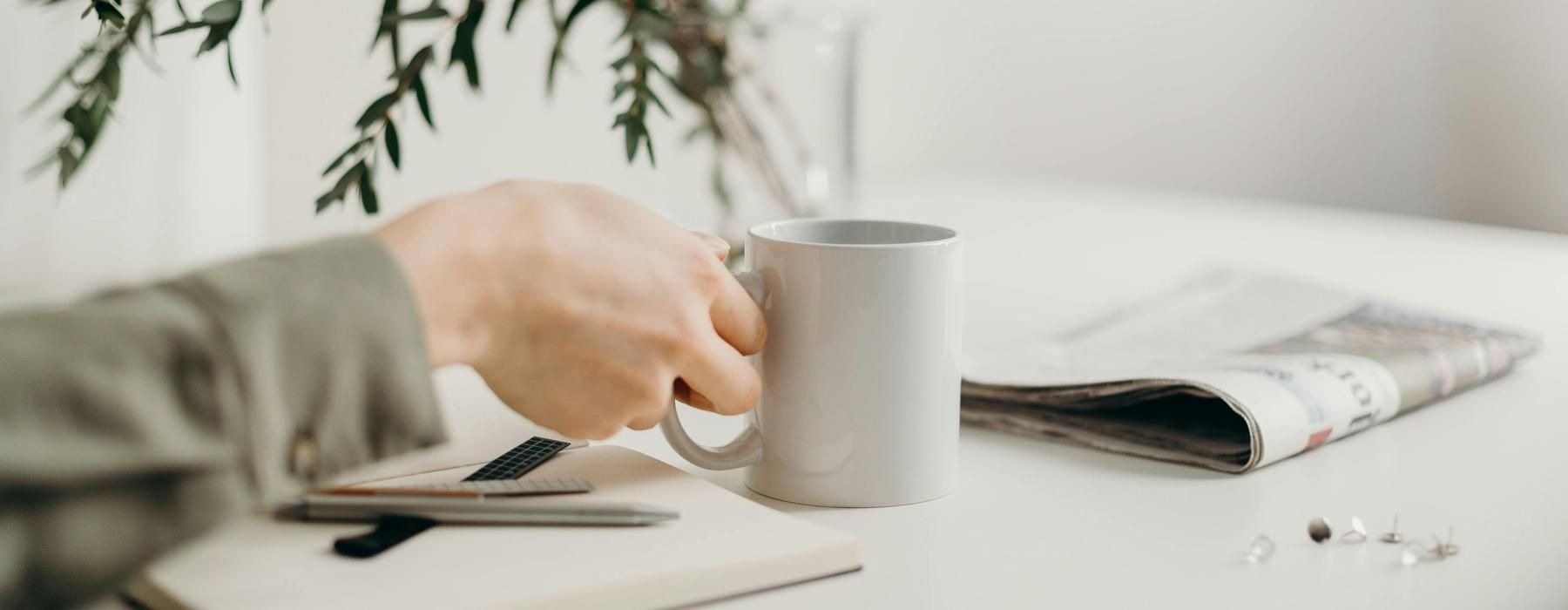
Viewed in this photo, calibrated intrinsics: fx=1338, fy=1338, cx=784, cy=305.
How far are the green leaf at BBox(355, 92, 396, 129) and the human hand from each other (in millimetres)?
118

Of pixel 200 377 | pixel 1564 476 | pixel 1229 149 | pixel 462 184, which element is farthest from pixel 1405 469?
pixel 1229 149

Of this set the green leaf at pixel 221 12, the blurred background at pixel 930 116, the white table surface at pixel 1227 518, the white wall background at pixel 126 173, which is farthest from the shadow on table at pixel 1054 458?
the white wall background at pixel 126 173

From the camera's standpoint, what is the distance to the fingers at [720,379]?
58 centimetres

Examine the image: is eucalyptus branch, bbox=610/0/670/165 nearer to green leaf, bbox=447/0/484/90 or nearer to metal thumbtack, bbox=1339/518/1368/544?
green leaf, bbox=447/0/484/90

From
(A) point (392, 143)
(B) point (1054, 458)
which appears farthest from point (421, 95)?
(B) point (1054, 458)

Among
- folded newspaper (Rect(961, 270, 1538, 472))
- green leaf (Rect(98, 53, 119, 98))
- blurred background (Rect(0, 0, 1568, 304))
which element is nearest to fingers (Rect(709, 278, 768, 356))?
folded newspaper (Rect(961, 270, 1538, 472))

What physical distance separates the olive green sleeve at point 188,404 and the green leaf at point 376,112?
18 centimetres

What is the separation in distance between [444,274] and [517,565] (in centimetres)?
11

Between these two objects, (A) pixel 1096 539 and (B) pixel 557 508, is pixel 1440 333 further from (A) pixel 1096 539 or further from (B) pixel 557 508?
(B) pixel 557 508

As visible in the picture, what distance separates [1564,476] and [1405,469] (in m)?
0.08

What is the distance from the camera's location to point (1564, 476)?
0.71 m

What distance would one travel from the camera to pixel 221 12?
0.60 metres

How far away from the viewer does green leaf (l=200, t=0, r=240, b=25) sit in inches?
23.6

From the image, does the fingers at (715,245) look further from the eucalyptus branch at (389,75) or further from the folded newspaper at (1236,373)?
the folded newspaper at (1236,373)
